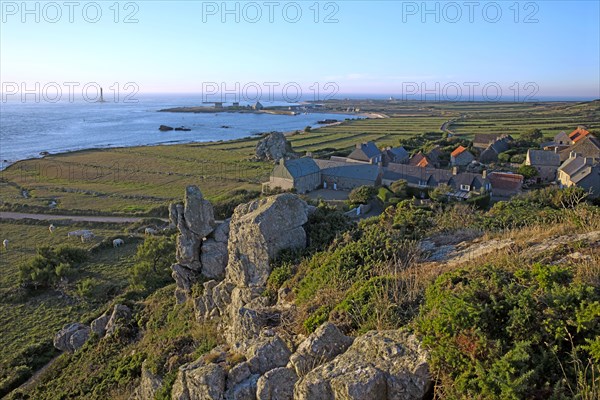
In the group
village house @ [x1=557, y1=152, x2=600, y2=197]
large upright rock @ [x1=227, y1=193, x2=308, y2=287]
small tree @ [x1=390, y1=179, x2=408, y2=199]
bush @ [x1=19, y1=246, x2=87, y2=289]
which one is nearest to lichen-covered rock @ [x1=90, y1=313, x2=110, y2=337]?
large upright rock @ [x1=227, y1=193, x2=308, y2=287]

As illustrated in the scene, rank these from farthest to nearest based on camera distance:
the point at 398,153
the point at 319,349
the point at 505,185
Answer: the point at 398,153 → the point at 505,185 → the point at 319,349

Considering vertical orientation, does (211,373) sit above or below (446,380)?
below

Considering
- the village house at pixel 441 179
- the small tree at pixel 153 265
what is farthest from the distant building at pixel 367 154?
the small tree at pixel 153 265

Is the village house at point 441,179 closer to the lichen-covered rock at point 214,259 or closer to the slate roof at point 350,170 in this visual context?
the slate roof at point 350,170

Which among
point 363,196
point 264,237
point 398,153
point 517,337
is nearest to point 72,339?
point 264,237

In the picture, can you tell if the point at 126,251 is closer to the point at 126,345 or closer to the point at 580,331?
the point at 126,345

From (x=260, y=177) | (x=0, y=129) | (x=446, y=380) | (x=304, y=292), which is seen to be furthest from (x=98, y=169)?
(x=0, y=129)

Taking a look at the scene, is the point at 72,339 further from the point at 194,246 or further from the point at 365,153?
the point at 365,153
